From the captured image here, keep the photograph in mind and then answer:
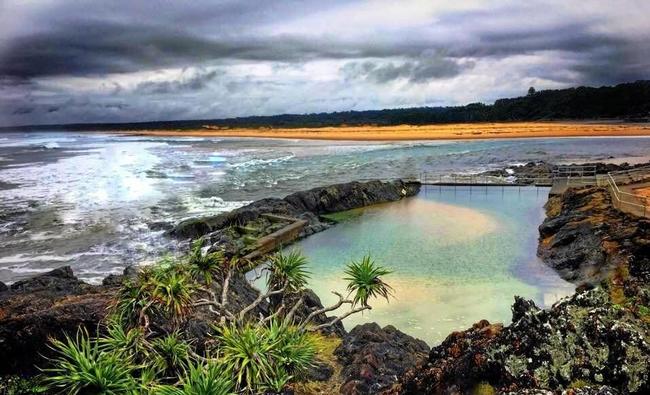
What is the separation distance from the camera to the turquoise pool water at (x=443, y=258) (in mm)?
16859

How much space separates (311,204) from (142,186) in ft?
75.6

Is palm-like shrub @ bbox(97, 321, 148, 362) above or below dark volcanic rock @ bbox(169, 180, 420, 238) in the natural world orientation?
above

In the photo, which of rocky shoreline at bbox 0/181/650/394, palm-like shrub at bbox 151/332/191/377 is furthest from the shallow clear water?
palm-like shrub at bbox 151/332/191/377

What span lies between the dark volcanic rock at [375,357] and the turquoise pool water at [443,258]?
187 cm

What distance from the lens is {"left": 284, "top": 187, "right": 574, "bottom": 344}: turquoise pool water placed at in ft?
55.3

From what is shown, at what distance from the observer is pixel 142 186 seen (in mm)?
52156

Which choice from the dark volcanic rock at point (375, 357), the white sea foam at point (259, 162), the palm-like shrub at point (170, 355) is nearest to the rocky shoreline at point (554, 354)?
the dark volcanic rock at point (375, 357)

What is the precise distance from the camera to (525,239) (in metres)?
25.7

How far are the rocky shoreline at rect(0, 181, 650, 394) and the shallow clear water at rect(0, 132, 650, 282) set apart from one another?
27.2 feet

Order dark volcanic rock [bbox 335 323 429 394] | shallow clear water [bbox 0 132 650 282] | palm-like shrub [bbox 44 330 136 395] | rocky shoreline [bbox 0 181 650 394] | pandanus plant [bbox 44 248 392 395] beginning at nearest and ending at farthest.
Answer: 1. rocky shoreline [bbox 0 181 650 394]
2. palm-like shrub [bbox 44 330 136 395]
3. pandanus plant [bbox 44 248 392 395]
4. dark volcanic rock [bbox 335 323 429 394]
5. shallow clear water [bbox 0 132 650 282]

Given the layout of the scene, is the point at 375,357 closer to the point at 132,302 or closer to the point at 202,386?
the point at 202,386

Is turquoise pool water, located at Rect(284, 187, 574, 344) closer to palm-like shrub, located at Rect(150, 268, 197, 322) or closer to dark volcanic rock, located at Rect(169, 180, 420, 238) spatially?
dark volcanic rock, located at Rect(169, 180, 420, 238)

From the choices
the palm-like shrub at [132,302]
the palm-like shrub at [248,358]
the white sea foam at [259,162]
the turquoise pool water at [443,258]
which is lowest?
the white sea foam at [259,162]

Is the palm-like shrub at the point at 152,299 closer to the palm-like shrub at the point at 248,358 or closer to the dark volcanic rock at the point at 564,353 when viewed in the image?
the palm-like shrub at the point at 248,358
